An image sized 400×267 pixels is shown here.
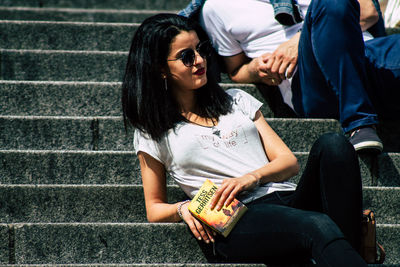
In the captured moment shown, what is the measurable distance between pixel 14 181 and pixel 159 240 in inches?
38.9

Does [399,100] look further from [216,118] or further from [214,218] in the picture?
[214,218]

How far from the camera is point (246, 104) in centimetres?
300

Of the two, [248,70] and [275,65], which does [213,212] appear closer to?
[275,65]

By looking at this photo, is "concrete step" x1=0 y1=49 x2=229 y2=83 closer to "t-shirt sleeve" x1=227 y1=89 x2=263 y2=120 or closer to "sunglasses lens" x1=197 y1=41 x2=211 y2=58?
"t-shirt sleeve" x1=227 y1=89 x2=263 y2=120

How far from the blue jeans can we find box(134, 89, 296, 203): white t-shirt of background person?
0.70 meters

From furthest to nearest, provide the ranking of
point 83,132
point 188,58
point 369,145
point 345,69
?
point 83,132, point 345,69, point 369,145, point 188,58

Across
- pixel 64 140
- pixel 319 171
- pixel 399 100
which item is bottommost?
pixel 64 140

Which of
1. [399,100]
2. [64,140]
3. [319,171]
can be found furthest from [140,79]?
[399,100]

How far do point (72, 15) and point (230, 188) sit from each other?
11.2 feet

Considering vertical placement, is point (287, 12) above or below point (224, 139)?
above

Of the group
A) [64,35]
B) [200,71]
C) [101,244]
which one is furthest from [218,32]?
[101,244]

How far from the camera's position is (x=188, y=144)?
2762 mm

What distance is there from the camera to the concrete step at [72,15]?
16.8ft

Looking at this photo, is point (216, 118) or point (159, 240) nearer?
point (159, 240)
